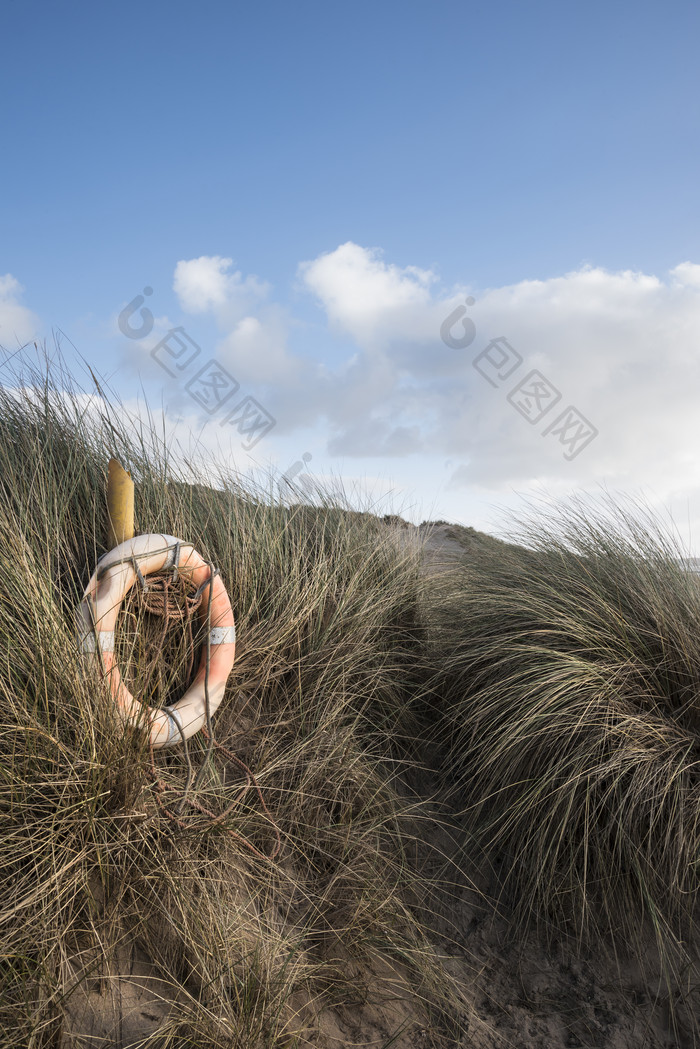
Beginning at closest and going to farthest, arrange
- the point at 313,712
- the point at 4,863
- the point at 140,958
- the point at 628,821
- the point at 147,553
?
the point at 4,863
the point at 140,958
the point at 628,821
the point at 147,553
the point at 313,712

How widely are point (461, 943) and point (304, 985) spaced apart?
929mm

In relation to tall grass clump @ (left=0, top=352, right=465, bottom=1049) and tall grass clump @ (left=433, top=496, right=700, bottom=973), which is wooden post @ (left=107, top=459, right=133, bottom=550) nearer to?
tall grass clump @ (left=0, top=352, right=465, bottom=1049)

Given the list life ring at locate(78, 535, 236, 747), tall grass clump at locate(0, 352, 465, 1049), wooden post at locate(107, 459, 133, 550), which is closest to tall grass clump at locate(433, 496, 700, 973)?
tall grass clump at locate(0, 352, 465, 1049)

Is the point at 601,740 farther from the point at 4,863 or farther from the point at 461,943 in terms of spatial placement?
the point at 4,863

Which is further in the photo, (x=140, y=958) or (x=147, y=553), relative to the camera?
(x=147, y=553)

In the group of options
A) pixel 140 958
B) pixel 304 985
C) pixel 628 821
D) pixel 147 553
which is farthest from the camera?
pixel 147 553

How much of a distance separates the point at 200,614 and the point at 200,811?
104 centimetres

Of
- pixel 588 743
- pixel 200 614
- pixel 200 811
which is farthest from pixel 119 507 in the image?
pixel 588 743

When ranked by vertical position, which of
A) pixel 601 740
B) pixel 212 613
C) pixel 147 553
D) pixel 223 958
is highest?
pixel 147 553

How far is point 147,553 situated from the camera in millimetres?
3592

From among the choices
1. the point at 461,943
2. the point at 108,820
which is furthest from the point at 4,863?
the point at 461,943

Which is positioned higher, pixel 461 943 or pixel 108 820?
pixel 108 820

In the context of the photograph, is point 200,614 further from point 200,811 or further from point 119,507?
point 200,811

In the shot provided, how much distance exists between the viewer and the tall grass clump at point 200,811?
8.31ft
